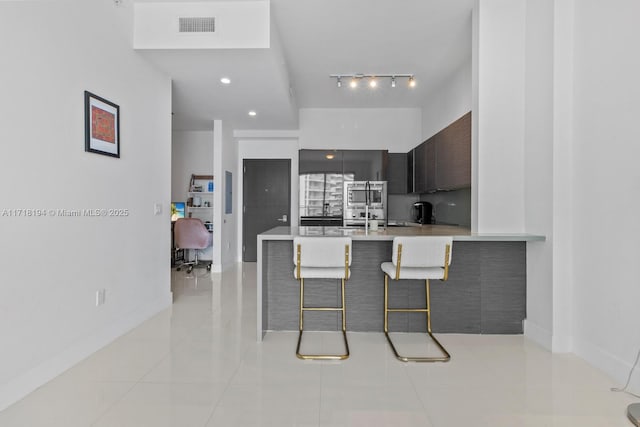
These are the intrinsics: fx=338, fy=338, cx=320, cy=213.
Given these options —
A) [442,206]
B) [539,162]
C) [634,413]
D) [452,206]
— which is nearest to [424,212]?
[442,206]

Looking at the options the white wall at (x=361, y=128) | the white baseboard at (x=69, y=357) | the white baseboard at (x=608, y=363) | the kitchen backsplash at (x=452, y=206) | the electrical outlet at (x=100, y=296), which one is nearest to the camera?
the white baseboard at (x=69, y=357)

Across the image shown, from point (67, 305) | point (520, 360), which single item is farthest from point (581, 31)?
point (67, 305)

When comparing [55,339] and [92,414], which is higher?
[55,339]

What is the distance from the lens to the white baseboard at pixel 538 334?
2.65m

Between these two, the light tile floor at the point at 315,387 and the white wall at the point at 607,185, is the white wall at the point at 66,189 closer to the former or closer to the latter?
the light tile floor at the point at 315,387

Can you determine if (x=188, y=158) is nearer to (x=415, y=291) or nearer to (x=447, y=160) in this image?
(x=447, y=160)

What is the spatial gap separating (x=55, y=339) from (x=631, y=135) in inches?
154

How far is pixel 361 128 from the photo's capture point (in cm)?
620

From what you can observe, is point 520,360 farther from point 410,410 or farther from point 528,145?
point 528,145

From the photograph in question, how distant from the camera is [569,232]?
259cm

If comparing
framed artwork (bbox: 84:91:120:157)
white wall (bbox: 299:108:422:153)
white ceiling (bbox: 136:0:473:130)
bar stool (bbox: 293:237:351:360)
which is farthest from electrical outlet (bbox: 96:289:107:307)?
white wall (bbox: 299:108:422:153)

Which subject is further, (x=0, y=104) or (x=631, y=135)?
(x=631, y=135)

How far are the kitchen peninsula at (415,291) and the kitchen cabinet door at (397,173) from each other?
2961 mm

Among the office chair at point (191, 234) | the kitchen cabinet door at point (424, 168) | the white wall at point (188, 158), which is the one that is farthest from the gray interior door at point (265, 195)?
the kitchen cabinet door at point (424, 168)
